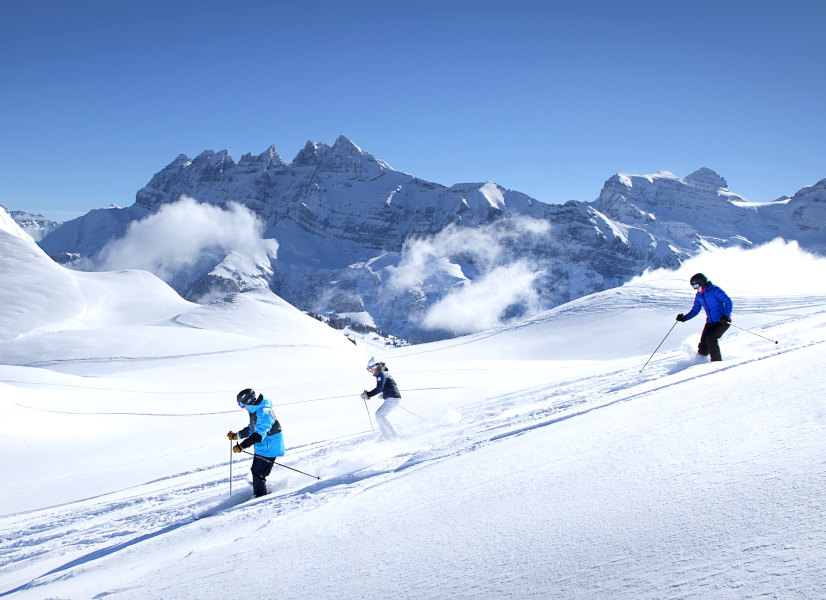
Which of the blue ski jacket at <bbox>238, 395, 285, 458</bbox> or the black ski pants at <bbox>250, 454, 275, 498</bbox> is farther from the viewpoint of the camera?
the blue ski jacket at <bbox>238, 395, 285, 458</bbox>

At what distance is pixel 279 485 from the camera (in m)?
7.85

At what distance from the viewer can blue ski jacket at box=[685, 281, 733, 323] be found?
35.4ft

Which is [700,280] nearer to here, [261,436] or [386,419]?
[386,419]

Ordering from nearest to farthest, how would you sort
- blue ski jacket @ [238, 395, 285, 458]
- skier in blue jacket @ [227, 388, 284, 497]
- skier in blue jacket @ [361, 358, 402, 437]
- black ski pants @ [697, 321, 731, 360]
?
skier in blue jacket @ [227, 388, 284, 497], blue ski jacket @ [238, 395, 285, 458], black ski pants @ [697, 321, 731, 360], skier in blue jacket @ [361, 358, 402, 437]

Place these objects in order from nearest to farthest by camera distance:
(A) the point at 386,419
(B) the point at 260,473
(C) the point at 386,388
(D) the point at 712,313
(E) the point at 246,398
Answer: (B) the point at 260,473
(E) the point at 246,398
(A) the point at 386,419
(D) the point at 712,313
(C) the point at 386,388

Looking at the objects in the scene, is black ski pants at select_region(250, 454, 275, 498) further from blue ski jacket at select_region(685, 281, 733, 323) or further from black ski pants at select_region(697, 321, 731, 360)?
blue ski jacket at select_region(685, 281, 733, 323)

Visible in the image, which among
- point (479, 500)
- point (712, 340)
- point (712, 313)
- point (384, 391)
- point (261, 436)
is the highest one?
point (712, 313)

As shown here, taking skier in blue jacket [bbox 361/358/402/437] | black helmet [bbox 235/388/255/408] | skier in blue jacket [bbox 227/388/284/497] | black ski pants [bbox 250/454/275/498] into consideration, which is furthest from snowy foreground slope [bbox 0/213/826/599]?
black helmet [bbox 235/388/255/408]

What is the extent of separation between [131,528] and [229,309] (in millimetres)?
60045

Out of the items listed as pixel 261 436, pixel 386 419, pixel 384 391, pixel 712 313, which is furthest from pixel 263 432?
pixel 712 313

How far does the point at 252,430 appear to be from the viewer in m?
7.93

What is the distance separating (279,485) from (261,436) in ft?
2.64

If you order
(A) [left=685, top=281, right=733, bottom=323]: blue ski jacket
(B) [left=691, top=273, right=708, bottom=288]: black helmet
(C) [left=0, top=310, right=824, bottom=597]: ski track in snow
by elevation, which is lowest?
(C) [left=0, top=310, right=824, bottom=597]: ski track in snow

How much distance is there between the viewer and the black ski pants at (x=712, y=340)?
1002 cm
